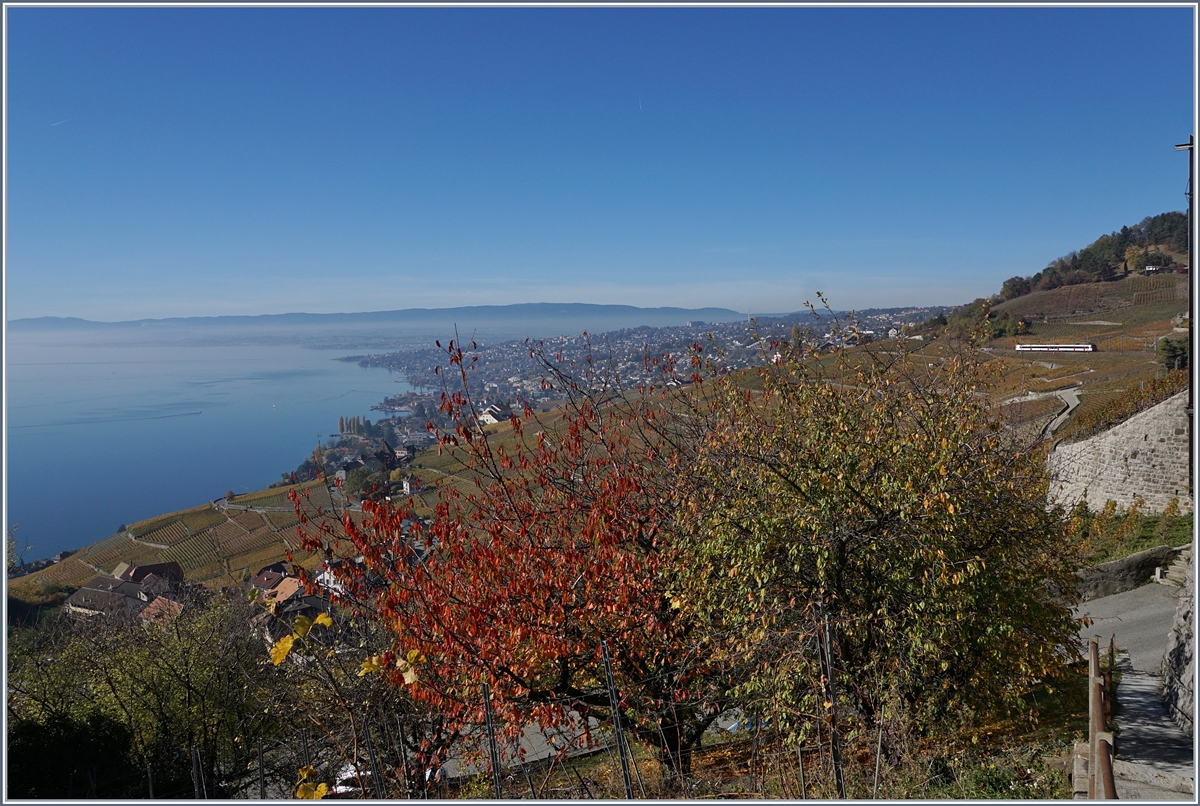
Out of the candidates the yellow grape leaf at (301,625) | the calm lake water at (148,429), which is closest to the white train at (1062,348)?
the calm lake water at (148,429)

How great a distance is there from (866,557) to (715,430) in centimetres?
206

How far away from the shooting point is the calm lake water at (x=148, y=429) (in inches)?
1461

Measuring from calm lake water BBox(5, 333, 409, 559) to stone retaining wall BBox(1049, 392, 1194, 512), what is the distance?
74.0 ft

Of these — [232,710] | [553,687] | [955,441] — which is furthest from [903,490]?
[232,710]

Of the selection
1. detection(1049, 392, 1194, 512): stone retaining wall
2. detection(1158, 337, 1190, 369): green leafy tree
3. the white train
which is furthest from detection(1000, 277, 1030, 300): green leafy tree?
detection(1049, 392, 1194, 512): stone retaining wall

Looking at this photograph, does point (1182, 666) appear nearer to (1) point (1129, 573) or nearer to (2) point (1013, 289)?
(1) point (1129, 573)

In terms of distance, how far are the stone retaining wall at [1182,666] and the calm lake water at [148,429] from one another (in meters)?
25.0

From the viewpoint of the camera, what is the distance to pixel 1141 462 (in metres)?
15.4

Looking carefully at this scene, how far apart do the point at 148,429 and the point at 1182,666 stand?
7178 cm

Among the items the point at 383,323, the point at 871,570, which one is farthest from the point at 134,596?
the point at 383,323

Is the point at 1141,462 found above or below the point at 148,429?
above

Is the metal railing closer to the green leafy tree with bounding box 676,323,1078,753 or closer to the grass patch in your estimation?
the green leafy tree with bounding box 676,323,1078,753

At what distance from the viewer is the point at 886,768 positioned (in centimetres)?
540

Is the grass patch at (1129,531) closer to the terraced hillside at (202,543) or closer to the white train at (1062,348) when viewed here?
the white train at (1062,348)
